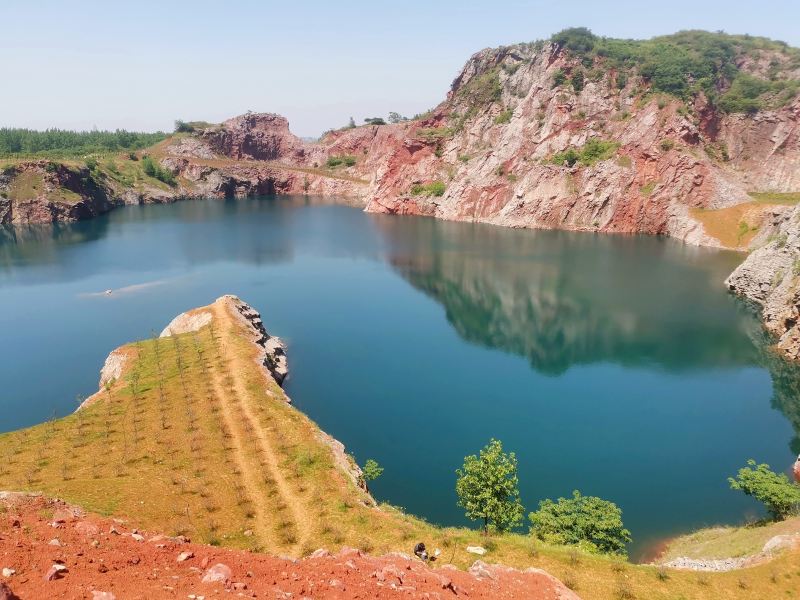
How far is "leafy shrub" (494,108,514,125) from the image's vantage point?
169000 millimetres

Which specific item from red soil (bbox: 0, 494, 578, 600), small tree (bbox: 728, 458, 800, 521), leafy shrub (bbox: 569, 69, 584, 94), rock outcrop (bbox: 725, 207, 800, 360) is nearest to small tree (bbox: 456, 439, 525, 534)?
red soil (bbox: 0, 494, 578, 600)

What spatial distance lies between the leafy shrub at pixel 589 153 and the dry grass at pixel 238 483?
12340 centimetres

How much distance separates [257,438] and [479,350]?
36.6 metres

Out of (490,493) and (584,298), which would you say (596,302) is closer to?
(584,298)

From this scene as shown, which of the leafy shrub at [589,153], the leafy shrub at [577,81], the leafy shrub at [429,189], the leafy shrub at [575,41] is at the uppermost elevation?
the leafy shrub at [575,41]

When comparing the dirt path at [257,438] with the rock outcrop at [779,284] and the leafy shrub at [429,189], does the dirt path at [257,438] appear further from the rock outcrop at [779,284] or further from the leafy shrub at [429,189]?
the leafy shrub at [429,189]

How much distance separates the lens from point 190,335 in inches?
2249

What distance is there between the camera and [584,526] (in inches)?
1160

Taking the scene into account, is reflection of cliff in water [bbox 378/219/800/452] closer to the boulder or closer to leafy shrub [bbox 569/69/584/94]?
the boulder

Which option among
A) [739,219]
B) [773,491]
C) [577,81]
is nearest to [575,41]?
[577,81]

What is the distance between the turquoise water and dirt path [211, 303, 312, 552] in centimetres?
837

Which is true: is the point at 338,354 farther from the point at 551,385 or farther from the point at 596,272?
the point at 596,272

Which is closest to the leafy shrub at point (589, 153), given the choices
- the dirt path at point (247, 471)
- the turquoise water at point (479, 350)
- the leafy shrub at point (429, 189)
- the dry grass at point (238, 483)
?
the turquoise water at point (479, 350)

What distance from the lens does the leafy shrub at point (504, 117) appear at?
169 meters
